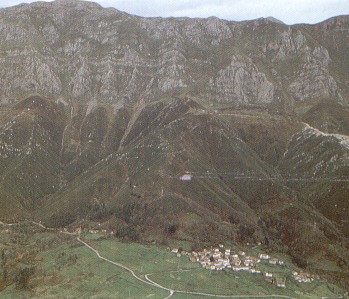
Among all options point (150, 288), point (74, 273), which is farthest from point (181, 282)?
point (74, 273)

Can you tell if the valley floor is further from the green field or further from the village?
the village

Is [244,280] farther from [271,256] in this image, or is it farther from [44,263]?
[44,263]

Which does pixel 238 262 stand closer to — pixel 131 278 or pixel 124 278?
pixel 131 278

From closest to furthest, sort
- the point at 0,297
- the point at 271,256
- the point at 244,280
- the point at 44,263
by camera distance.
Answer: the point at 0,297 < the point at 244,280 < the point at 44,263 < the point at 271,256

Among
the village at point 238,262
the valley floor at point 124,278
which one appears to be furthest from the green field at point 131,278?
the village at point 238,262

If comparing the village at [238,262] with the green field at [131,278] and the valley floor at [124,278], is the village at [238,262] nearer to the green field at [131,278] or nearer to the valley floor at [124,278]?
the green field at [131,278]

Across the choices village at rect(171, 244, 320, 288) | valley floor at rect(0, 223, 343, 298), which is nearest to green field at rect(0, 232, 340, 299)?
valley floor at rect(0, 223, 343, 298)

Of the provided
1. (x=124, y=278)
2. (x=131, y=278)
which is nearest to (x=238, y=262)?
(x=131, y=278)

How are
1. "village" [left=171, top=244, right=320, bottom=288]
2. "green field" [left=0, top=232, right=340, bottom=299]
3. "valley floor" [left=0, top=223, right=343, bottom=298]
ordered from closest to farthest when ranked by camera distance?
"green field" [left=0, top=232, right=340, bottom=299] < "valley floor" [left=0, top=223, right=343, bottom=298] < "village" [left=171, top=244, right=320, bottom=288]

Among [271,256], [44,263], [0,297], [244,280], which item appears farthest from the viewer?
[271,256]
